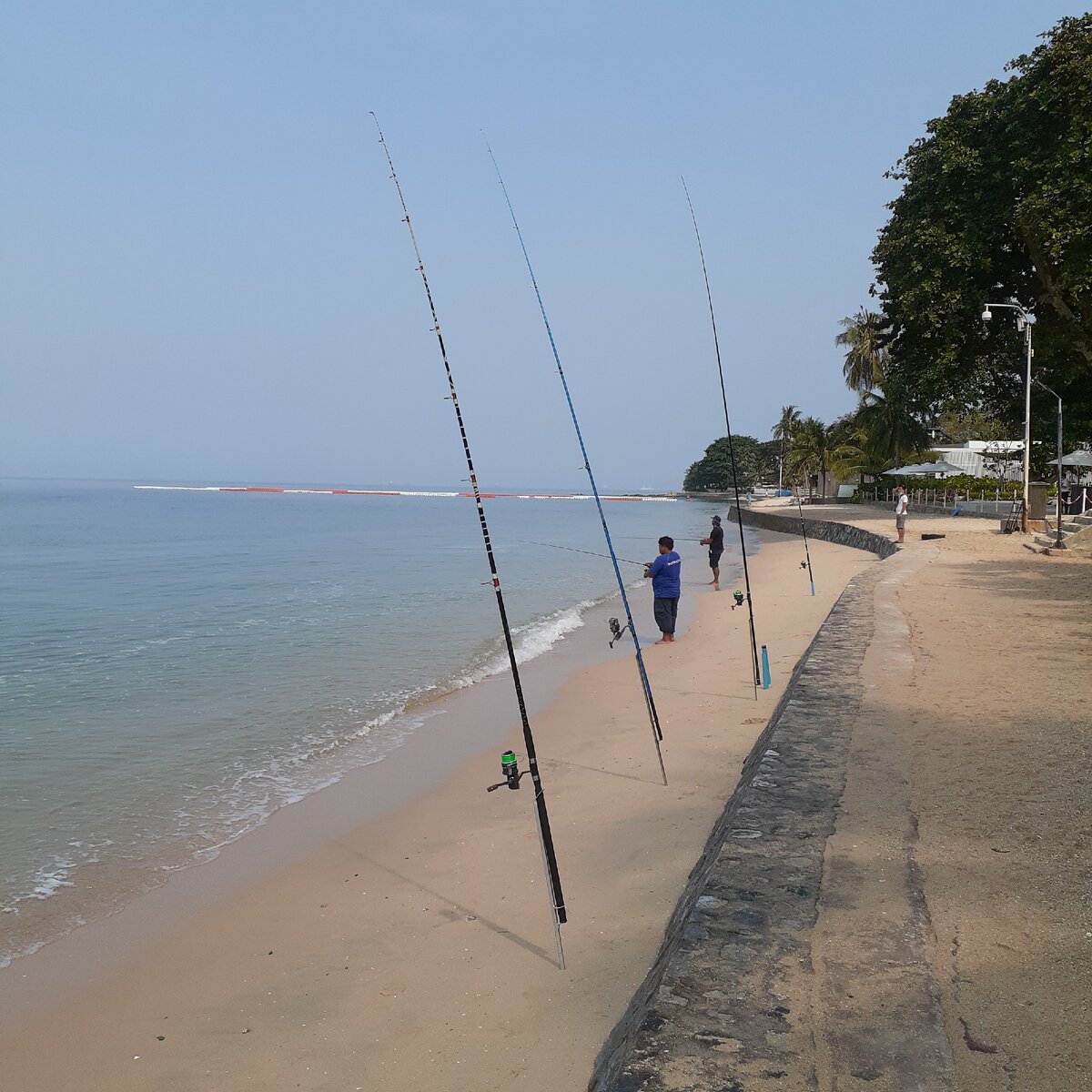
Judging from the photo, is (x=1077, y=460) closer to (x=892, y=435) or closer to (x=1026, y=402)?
(x=1026, y=402)

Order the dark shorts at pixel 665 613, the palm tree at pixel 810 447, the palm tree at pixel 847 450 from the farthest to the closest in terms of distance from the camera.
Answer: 1. the palm tree at pixel 810 447
2. the palm tree at pixel 847 450
3. the dark shorts at pixel 665 613

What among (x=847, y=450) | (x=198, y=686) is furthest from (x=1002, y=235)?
(x=847, y=450)

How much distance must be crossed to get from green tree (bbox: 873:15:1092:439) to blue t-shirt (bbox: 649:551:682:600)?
14796mm

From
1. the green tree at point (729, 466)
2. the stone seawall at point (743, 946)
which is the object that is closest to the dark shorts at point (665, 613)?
the stone seawall at point (743, 946)

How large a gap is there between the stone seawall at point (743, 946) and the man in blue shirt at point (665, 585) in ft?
21.8

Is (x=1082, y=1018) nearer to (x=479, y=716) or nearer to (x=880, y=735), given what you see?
(x=880, y=735)

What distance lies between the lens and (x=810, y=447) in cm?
6097

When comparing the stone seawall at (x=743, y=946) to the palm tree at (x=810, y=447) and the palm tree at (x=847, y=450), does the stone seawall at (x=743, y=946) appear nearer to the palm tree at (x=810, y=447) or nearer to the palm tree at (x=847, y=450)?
the palm tree at (x=847, y=450)

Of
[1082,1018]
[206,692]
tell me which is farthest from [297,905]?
[206,692]

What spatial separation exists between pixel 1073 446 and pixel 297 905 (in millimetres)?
30723

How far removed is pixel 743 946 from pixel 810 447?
6076 cm

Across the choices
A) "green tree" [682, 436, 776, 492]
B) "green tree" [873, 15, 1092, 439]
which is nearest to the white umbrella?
"green tree" [873, 15, 1092, 439]

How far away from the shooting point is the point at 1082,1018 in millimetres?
2561

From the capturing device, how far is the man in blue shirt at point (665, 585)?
11859 millimetres
